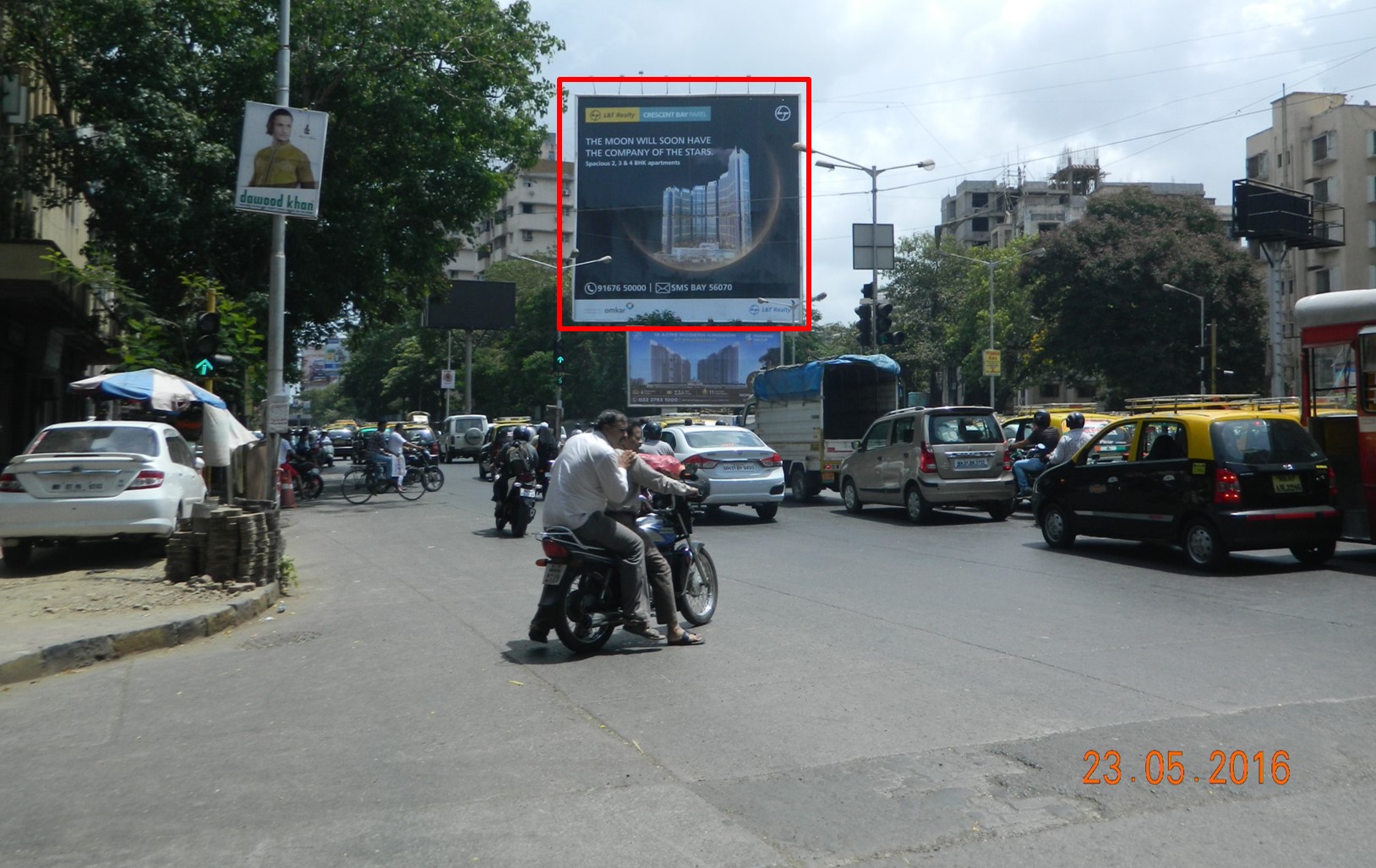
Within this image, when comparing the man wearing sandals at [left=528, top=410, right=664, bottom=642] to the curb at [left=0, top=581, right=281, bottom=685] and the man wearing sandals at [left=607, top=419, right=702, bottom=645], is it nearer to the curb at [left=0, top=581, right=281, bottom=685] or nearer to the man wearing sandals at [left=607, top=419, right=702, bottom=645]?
the man wearing sandals at [left=607, top=419, right=702, bottom=645]

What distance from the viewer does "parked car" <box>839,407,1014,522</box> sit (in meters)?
17.6

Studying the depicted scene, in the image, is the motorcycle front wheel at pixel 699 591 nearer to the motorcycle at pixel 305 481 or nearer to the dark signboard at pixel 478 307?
the motorcycle at pixel 305 481

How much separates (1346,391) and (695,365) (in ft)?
127

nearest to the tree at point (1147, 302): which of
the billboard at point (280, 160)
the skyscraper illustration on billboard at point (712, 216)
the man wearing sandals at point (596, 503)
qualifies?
the skyscraper illustration on billboard at point (712, 216)

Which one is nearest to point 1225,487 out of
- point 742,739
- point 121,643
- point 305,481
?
point 742,739

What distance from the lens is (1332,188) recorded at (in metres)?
55.6

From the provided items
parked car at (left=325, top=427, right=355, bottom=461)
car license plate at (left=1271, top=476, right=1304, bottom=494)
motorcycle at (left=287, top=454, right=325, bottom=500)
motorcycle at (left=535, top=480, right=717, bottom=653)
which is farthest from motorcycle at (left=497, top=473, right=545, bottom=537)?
parked car at (left=325, top=427, right=355, bottom=461)

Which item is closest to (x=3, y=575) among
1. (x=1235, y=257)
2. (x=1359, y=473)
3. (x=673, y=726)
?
(x=673, y=726)

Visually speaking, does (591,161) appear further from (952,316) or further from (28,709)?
(952,316)

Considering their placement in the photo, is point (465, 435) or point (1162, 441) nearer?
point (1162, 441)

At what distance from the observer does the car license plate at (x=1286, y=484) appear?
11.5 meters

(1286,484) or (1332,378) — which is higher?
(1332,378)

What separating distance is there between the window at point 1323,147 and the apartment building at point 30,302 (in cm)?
5284
